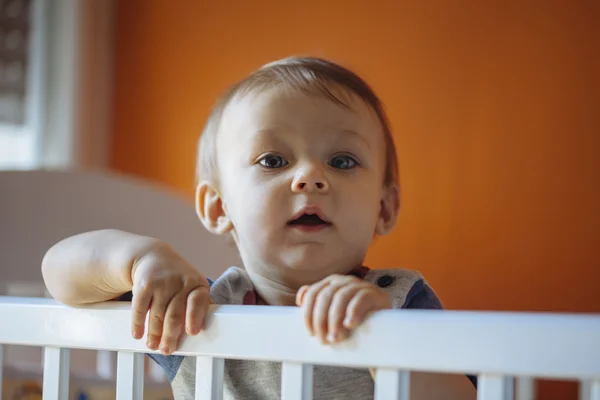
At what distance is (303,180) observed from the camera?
0.74 m

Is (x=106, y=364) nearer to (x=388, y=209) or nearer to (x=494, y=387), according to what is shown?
(x=388, y=209)

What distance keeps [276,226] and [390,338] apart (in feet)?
1.01

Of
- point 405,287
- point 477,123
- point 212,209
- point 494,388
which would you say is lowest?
point 494,388

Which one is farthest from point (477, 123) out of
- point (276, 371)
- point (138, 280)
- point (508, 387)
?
point (508, 387)

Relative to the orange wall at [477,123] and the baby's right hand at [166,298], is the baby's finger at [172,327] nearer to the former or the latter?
the baby's right hand at [166,298]

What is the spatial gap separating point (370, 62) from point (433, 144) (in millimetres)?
380

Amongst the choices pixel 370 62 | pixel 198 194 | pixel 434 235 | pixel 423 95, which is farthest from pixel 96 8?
pixel 198 194

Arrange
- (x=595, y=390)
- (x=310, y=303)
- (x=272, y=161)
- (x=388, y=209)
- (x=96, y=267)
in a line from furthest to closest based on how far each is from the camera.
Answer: (x=388, y=209)
(x=272, y=161)
(x=96, y=267)
(x=310, y=303)
(x=595, y=390)

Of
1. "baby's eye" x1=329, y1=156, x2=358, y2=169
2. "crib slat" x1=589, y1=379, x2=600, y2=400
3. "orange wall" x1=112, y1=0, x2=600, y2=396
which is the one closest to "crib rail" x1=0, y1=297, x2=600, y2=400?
"crib slat" x1=589, y1=379, x2=600, y2=400

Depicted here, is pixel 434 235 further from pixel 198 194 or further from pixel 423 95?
pixel 198 194

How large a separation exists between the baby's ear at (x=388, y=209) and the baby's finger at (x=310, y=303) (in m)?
0.36

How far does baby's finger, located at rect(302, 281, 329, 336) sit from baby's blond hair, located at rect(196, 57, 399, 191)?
0.32 meters

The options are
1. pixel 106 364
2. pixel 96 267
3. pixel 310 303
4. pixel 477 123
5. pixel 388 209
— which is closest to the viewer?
pixel 310 303

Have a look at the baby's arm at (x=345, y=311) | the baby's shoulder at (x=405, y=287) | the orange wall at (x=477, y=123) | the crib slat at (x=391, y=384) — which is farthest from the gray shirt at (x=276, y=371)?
the orange wall at (x=477, y=123)
